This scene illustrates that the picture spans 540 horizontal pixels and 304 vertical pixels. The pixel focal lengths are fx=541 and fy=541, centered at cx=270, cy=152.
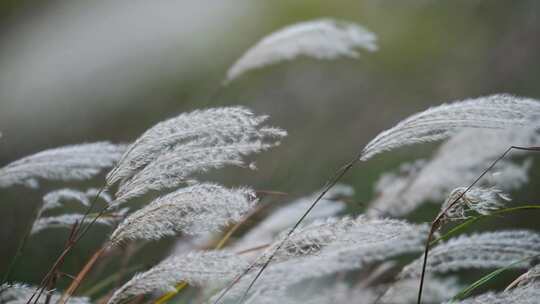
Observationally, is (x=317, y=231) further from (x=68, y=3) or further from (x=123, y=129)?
(x=68, y=3)

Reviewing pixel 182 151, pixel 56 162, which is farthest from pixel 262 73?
pixel 182 151

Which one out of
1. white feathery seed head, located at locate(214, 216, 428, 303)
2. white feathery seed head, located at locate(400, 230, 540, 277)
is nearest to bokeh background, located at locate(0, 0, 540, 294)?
white feathery seed head, located at locate(214, 216, 428, 303)

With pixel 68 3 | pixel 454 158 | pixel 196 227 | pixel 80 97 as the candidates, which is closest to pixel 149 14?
pixel 68 3

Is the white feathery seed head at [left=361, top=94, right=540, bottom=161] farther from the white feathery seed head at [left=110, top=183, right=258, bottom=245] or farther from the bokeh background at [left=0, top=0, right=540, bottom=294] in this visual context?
the bokeh background at [left=0, top=0, right=540, bottom=294]

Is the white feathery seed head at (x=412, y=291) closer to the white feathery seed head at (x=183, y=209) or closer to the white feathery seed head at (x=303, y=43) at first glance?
the white feathery seed head at (x=183, y=209)

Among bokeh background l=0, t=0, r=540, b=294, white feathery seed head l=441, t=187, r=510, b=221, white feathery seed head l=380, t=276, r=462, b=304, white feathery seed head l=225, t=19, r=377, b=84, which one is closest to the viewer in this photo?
white feathery seed head l=441, t=187, r=510, b=221
